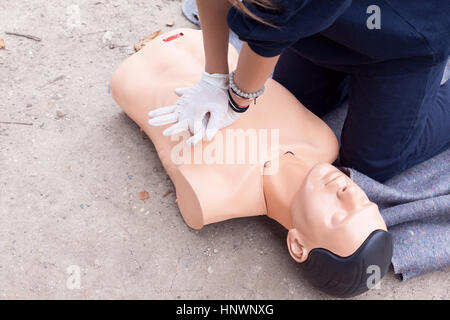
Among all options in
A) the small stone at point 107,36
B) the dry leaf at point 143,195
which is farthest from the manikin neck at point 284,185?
the small stone at point 107,36

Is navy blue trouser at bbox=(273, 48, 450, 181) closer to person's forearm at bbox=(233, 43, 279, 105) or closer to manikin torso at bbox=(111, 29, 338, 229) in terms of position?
manikin torso at bbox=(111, 29, 338, 229)

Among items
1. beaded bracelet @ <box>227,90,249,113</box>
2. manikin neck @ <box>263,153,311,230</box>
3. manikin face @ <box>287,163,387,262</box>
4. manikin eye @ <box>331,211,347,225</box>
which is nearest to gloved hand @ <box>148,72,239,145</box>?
beaded bracelet @ <box>227,90,249,113</box>

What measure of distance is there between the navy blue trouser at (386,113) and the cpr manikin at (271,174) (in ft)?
0.33

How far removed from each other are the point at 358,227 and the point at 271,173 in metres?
0.29

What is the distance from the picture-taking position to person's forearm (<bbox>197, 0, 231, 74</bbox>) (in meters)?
1.05

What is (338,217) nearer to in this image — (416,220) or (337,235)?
(337,235)

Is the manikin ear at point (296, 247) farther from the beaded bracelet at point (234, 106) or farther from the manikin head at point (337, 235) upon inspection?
the beaded bracelet at point (234, 106)

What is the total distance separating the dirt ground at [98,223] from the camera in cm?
116

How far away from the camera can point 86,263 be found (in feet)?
3.85

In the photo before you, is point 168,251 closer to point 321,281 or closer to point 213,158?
point 213,158

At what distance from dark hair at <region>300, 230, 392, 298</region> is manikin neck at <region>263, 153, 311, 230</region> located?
0.15m

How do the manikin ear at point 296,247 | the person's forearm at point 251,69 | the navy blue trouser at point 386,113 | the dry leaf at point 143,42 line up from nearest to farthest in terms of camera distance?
the person's forearm at point 251,69
the manikin ear at point 296,247
the navy blue trouser at point 386,113
the dry leaf at point 143,42

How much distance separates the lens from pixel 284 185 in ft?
3.71

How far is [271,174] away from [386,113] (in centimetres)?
39
